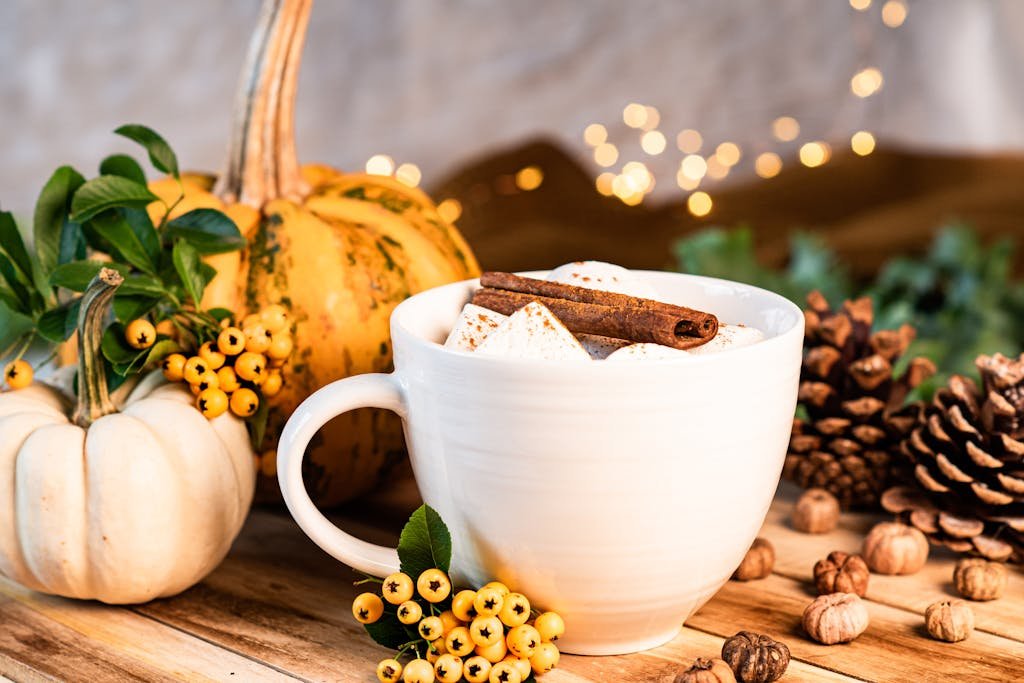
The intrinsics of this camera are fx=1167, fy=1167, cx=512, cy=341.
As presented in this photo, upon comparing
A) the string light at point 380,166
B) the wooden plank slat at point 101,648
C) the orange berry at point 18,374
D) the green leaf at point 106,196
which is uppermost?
the string light at point 380,166

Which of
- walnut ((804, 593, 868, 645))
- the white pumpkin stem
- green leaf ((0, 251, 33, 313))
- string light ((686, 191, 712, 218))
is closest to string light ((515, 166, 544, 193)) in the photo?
string light ((686, 191, 712, 218))

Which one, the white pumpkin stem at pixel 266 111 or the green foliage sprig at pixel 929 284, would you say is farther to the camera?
the green foliage sprig at pixel 929 284

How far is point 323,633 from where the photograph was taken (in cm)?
84

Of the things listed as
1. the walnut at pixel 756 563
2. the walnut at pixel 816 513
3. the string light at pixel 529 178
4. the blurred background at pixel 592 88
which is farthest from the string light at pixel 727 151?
the walnut at pixel 756 563

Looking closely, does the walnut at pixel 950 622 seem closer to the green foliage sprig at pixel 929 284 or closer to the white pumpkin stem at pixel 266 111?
the green foliage sprig at pixel 929 284

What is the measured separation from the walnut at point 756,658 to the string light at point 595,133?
1.77m

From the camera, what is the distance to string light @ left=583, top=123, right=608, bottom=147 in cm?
244

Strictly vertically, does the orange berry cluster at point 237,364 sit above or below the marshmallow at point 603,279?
below

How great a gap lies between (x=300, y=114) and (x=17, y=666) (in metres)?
1.79

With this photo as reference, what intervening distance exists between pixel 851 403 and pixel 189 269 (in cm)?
58

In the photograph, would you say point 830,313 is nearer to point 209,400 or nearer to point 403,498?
point 403,498

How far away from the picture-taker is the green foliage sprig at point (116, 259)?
89 centimetres

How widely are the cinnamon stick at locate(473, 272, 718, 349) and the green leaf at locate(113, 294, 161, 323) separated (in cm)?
26

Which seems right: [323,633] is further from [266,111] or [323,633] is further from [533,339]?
[266,111]
